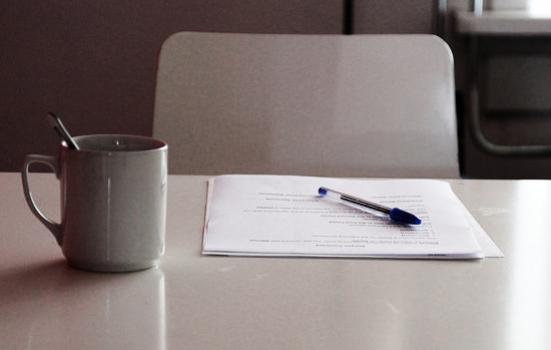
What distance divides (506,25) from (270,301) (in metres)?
2.09

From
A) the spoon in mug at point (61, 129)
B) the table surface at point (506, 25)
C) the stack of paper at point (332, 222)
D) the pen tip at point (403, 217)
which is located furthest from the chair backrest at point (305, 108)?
the table surface at point (506, 25)

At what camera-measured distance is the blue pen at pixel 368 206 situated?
A: 3.10ft

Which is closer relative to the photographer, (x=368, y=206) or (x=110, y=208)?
(x=110, y=208)

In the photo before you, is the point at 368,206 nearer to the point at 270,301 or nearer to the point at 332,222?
the point at 332,222

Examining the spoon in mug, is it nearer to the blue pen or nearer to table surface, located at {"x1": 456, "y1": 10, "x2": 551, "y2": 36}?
the blue pen

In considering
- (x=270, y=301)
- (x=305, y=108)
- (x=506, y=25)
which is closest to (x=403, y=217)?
(x=270, y=301)

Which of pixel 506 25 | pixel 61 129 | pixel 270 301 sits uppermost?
pixel 506 25

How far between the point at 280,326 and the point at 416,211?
1.17 ft

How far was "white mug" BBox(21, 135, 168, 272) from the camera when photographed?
0.78 m

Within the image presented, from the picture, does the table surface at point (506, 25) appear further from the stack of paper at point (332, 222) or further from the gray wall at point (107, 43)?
the stack of paper at point (332, 222)

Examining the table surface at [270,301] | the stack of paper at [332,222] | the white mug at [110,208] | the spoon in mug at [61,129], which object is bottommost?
the table surface at [270,301]

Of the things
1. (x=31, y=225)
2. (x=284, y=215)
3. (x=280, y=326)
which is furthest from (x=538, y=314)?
(x=31, y=225)

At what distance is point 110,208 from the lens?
0.78 m

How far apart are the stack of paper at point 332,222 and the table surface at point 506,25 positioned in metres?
1.63
